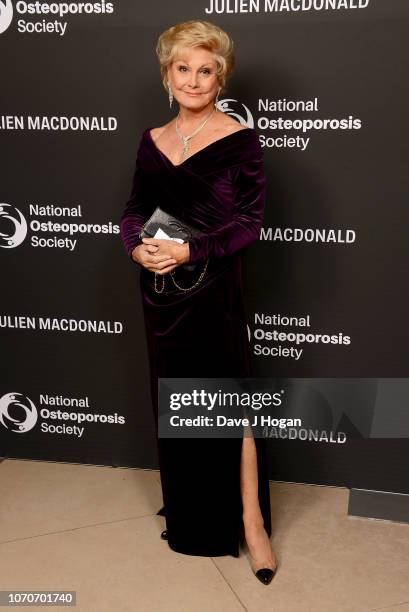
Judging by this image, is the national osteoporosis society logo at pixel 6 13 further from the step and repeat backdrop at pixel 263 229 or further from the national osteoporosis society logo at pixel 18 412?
the national osteoporosis society logo at pixel 18 412

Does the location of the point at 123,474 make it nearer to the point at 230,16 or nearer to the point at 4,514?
the point at 4,514

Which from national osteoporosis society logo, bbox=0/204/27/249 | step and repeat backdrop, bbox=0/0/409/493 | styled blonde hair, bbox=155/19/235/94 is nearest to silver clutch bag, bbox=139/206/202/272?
styled blonde hair, bbox=155/19/235/94

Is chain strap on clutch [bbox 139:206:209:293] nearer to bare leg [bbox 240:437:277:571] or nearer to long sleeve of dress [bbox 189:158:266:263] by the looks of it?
long sleeve of dress [bbox 189:158:266:263]

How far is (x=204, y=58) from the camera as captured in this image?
6.84 feet

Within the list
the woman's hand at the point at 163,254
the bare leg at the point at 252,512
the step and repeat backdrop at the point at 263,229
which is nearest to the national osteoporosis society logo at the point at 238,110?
the step and repeat backdrop at the point at 263,229

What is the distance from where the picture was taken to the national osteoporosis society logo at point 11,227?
294 centimetres

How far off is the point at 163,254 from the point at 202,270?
15 centimetres

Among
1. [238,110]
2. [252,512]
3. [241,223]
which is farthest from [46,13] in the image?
[252,512]

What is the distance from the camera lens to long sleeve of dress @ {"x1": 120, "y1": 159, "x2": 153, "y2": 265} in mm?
2312

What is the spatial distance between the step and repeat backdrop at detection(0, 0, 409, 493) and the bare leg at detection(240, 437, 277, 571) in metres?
0.52

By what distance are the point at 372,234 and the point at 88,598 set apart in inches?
63.2

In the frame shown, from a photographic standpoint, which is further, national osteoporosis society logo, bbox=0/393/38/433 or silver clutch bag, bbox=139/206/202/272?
national osteoporosis society logo, bbox=0/393/38/433

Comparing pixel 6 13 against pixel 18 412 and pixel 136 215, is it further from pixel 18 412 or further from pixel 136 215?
pixel 18 412

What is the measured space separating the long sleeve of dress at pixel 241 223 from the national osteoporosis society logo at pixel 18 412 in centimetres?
136
